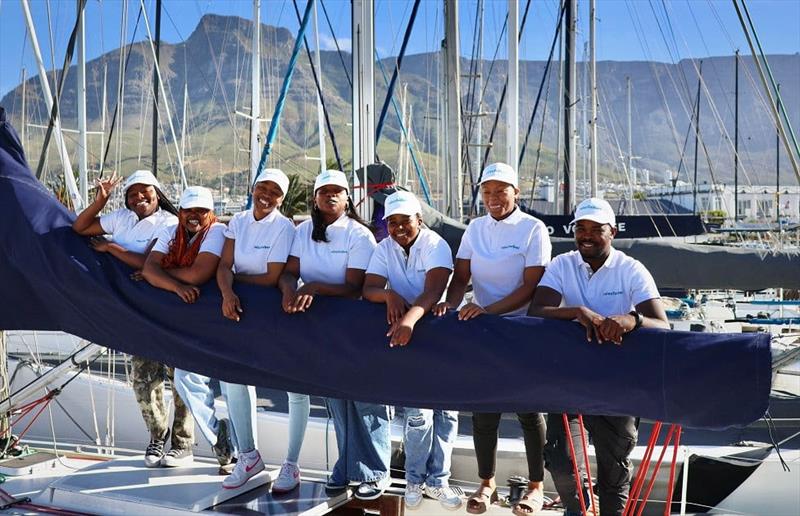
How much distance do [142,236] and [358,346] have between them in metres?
1.61

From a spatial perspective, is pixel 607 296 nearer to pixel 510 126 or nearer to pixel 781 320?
pixel 510 126

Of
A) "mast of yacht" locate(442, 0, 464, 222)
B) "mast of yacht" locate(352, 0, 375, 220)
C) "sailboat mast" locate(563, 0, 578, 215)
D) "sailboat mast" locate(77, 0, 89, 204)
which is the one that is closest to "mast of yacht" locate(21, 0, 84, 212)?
"sailboat mast" locate(77, 0, 89, 204)

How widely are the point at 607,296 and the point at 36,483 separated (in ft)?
11.7

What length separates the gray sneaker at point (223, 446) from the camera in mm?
5098

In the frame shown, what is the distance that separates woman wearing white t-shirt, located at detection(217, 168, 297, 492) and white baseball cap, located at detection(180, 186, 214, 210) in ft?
0.76

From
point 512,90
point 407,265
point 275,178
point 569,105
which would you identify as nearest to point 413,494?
point 407,265

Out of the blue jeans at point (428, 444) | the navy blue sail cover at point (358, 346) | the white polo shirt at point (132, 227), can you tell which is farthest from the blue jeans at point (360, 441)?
the white polo shirt at point (132, 227)

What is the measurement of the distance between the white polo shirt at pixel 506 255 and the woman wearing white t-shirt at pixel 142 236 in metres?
1.73

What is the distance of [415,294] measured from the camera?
4.22 metres

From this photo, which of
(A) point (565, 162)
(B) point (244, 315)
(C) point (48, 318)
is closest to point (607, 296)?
(B) point (244, 315)

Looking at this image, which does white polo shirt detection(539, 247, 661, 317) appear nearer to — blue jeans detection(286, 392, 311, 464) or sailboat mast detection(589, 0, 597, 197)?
blue jeans detection(286, 392, 311, 464)

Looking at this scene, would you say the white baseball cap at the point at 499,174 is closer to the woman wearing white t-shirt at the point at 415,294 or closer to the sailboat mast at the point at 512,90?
the woman wearing white t-shirt at the point at 415,294

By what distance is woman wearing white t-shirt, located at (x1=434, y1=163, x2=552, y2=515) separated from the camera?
4117 mm

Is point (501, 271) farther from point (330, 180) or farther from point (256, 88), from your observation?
point (256, 88)
